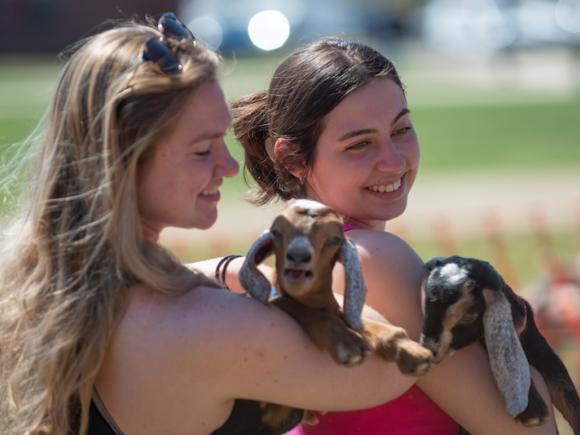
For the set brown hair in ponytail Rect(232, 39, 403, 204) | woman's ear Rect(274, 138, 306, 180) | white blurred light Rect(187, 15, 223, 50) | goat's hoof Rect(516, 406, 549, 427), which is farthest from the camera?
white blurred light Rect(187, 15, 223, 50)

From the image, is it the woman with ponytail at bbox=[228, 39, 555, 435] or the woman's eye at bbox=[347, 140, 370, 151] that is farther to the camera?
the woman's eye at bbox=[347, 140, 370, 151]

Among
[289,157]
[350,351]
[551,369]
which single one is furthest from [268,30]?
[350,351]

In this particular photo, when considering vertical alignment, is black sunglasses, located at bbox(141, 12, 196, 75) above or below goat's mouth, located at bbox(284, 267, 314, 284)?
above

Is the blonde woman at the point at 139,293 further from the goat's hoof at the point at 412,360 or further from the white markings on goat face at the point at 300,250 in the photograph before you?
the white markings on goat face at the point at 300,250

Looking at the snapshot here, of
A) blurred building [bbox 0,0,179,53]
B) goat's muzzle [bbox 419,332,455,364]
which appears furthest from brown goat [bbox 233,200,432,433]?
blurred building [bbox 0,0,179,53]

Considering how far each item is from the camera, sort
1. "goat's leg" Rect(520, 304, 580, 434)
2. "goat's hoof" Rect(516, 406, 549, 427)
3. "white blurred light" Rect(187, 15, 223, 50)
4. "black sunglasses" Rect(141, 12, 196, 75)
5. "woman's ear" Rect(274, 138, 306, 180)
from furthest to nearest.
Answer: "white blurred light" Rect(187, 15, 223, 50)
"woman's ear" Rect(274, 138, 306, 180)
"goat's leg" Rect(520, 304, 580, 434)
"goat's hoof" Rect(516, 406, 549, 427)
"black sunglasses" Rect(141, 12, 196, 75)

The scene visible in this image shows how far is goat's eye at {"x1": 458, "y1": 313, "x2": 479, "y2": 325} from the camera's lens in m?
2.57

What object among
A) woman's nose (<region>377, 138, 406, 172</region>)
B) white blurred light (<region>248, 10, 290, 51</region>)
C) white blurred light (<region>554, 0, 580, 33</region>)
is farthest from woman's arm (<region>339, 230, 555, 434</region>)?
white blurred light (<region>554, 0, 580, 33</region>)

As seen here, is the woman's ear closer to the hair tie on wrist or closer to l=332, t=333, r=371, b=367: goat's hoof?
the hair tie on wrist

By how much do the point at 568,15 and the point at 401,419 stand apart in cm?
3559

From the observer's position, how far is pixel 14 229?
8.82 ft

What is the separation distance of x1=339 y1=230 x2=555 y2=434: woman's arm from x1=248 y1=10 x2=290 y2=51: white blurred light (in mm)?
32956

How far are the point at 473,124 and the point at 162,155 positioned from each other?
18.7m

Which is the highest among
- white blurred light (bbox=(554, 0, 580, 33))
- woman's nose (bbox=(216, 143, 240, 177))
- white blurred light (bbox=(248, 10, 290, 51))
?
woman's nose (bbox=(216, 143, 240, 177))
